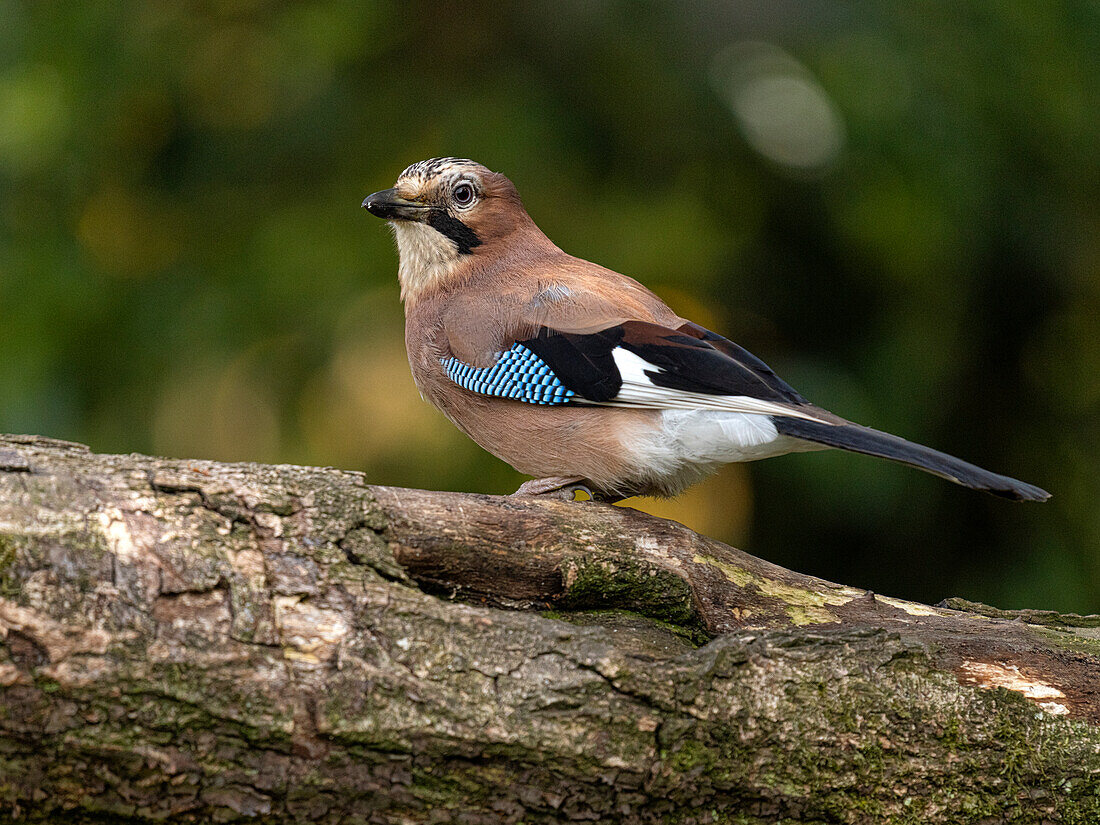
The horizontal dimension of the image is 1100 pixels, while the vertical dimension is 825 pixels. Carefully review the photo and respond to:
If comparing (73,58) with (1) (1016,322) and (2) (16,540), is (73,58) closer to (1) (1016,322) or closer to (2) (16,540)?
(2) (16,540)

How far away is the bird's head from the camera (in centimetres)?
489

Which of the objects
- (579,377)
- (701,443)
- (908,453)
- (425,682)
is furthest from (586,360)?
(425,682)

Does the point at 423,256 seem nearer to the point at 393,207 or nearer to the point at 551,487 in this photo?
the point at 393,207

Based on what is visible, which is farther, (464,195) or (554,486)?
(464,195)

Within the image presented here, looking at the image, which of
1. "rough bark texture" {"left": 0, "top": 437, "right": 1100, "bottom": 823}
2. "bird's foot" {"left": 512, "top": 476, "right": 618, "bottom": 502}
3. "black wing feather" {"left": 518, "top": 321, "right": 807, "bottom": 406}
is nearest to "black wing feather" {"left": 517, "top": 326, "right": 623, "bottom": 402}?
"black wing feather" {"left": 518, "top": 321, "right": 807, "bottom": 406}

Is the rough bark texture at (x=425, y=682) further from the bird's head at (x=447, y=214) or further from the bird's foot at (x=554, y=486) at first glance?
the bird's head at (x=447, y=214)

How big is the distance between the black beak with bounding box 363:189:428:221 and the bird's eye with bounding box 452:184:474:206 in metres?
0.15

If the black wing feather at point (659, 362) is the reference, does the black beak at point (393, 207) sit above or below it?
above

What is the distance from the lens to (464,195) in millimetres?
4977

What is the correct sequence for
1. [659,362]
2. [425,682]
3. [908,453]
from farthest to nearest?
1. [659,362]
2. [908,453]
3. [425,682]

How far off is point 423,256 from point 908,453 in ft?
8.15

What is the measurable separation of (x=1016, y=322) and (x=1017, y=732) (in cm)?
438

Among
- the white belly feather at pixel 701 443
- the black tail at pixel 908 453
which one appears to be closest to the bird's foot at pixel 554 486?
the white belly feather at pixel 701 443

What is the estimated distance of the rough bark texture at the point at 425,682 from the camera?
7.61 feet
